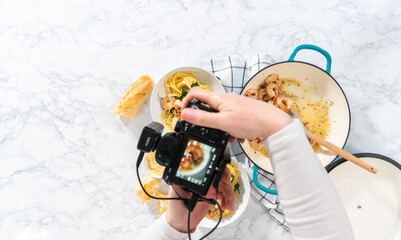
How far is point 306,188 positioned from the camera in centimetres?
56

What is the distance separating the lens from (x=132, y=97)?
94 cm

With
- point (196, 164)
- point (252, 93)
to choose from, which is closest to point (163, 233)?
point (196, 164)

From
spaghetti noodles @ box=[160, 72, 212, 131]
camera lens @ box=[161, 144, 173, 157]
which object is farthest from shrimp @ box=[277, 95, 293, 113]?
camera lens @ box=[161, 144, 173, 157]

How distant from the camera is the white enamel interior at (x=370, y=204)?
98 centimetres

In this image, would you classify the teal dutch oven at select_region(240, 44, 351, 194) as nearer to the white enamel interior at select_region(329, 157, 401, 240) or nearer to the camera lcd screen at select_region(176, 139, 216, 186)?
the white enamel interior at select_region(329, 157, 401, 240)

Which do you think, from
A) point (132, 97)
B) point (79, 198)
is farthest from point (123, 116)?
point (79, 198)

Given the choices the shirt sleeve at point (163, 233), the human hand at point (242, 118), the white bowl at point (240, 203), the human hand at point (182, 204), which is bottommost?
the white bowl at point (240, 203)

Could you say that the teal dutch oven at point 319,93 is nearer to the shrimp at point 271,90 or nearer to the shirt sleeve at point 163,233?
the shrimp at point 271,90

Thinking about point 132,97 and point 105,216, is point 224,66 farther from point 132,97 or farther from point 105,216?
point 105,216

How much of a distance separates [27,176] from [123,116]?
1.32ft

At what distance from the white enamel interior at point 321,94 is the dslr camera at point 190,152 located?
33 cm

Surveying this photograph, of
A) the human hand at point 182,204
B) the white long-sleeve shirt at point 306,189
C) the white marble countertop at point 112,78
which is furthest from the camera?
the white marble countertop at point 112,78

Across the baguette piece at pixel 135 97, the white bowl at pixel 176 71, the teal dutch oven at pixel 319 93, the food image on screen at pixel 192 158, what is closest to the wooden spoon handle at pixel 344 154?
the teal dutch oven at pixel 319 93

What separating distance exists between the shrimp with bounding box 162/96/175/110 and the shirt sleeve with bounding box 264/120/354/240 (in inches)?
17.4
